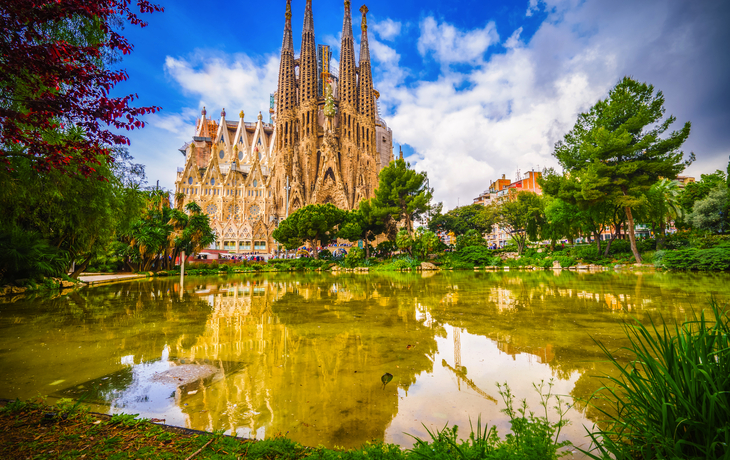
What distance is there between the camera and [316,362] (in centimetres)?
404

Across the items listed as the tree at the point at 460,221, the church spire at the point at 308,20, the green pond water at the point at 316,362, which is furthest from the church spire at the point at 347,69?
the green pond water at the point at 316,362

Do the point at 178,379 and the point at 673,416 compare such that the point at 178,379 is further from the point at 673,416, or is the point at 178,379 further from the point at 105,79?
the point at 673,416

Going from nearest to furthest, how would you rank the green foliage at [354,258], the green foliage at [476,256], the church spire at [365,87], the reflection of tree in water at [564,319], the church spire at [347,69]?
1. the reflection of tree in water at [564,319]
2. the green foliage at [476,256]
3. the green foliage at [354,258]
4. the church spire at [347,69]
5. the church spire at [365,87]

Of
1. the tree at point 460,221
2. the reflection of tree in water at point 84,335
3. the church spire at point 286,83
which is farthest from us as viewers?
the church spire at point 286,83

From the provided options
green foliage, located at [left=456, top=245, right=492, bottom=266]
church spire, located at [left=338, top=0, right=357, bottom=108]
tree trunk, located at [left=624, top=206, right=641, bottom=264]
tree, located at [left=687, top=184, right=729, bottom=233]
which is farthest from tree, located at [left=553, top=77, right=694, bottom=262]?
church spire, located at [left=338, top=0, right=357, bottom=108]

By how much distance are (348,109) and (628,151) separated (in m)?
42.9

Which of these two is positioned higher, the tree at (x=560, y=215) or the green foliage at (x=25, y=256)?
the tree at (x=560, y=215)

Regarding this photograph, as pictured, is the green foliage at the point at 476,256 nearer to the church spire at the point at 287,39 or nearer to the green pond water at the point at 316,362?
the green pond water at the point at 316,362

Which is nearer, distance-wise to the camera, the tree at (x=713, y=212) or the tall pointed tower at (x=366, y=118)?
the tree at (x=713, y=212)

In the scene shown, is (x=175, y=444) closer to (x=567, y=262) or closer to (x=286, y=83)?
(x=567, y=262)

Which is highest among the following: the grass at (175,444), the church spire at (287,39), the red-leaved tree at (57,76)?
the church spire at (287,39)

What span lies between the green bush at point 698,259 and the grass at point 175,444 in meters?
23.5

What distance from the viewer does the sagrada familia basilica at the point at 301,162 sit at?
2132 inches

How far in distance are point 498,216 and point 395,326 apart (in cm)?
3701
